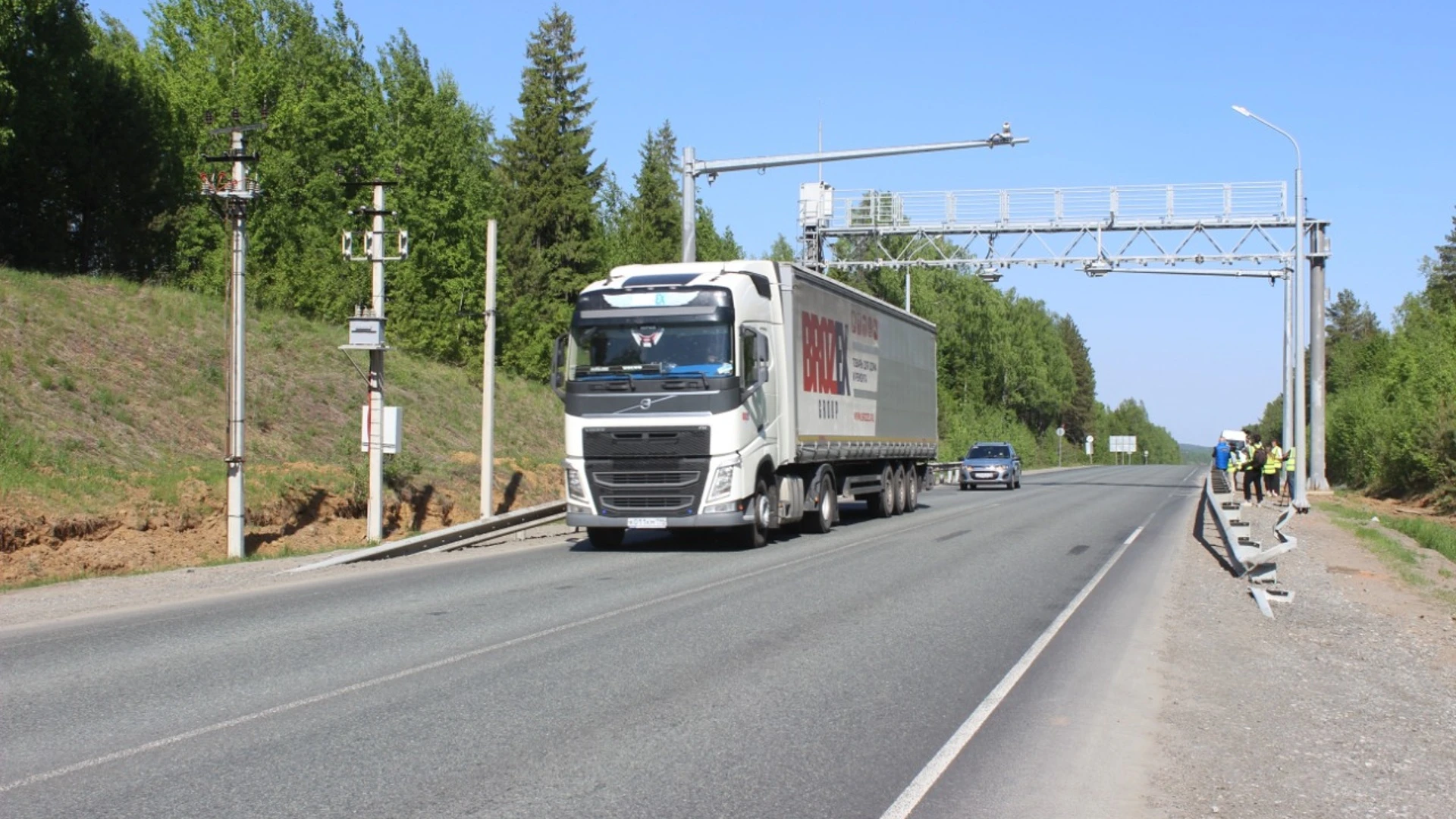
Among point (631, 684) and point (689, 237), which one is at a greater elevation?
point (689, 237)

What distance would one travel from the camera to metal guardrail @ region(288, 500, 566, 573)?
17812mm

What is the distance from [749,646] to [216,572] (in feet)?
29.5

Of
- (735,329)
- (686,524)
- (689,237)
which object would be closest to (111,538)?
(686,524)

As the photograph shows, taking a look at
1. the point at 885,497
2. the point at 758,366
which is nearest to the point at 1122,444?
the point at 885,497

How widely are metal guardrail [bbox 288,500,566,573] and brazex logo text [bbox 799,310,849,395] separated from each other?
220 inches

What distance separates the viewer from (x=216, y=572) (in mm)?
16406

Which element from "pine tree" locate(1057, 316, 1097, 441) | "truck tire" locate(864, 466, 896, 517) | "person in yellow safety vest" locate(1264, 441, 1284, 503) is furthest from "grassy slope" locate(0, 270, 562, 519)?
"pine tree" locate(1057, 316, 1097, 441)

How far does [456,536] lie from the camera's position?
20.5 meters

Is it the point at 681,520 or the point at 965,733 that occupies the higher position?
the point at 681,520

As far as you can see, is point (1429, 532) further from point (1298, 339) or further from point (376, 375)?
point (376, 375)

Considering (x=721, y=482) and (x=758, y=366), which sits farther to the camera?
(x=758, y=366)

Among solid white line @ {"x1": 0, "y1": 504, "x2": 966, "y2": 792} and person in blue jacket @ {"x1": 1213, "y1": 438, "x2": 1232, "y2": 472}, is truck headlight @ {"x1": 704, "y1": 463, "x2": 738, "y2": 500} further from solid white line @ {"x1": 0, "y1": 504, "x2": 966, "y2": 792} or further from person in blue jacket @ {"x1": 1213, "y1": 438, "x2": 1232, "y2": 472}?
person in blue jacket @ {"x1": 1213, "y1": 438, "x2": 1232, "y2": 472}

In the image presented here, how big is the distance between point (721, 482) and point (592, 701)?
10.4 m

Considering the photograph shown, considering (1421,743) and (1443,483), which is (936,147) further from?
(1443,483)
